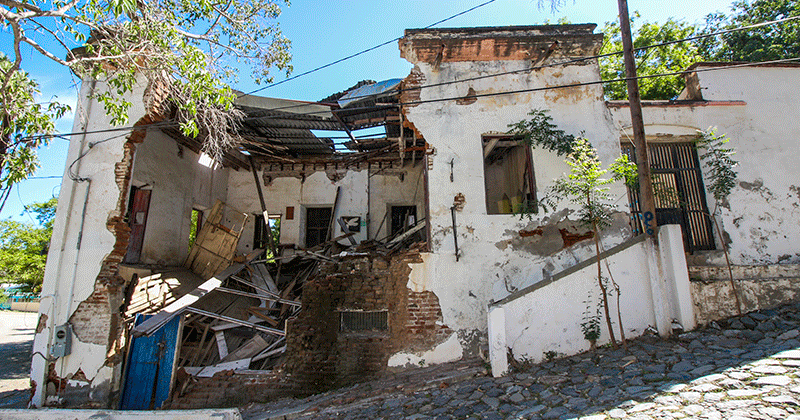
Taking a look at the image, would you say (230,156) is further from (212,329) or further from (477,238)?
(477,238)

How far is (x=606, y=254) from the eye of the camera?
5941mm

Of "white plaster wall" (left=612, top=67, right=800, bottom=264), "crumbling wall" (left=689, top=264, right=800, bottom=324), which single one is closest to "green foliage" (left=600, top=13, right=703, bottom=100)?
"white plaster wall" (left=612, top=67, right=800, bottom=264)

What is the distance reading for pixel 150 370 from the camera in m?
7.13

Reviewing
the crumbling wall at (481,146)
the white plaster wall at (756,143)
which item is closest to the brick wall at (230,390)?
the crumbling wall at (481,146)

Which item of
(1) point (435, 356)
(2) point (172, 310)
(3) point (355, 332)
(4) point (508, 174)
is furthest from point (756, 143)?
(2) point (172, 310)

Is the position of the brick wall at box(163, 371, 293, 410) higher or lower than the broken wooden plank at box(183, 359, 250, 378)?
lower

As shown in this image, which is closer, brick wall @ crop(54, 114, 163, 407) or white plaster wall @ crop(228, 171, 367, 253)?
brick wall @ crop(54, 114, 163, 407)

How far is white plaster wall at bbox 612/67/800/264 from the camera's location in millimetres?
7617

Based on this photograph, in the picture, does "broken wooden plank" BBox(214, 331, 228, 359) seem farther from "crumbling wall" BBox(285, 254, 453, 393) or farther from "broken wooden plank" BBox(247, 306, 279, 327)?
"crumbling wall" BBox(285, 254, 453, 393)

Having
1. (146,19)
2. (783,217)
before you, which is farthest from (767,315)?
(146,19)

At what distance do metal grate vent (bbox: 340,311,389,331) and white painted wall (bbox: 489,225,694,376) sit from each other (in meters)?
2.28

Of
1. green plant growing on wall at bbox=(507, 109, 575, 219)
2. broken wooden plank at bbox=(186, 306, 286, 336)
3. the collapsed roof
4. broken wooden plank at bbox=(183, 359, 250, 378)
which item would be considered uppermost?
the collapsed roof

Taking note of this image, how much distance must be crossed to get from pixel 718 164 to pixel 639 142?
2788mm

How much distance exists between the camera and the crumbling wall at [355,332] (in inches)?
267
